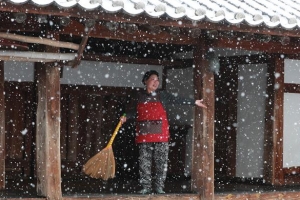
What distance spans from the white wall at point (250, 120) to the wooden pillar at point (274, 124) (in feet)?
0.52

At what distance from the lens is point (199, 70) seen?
10.7 meters

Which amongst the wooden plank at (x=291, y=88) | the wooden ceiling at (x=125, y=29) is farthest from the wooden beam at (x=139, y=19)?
the wooden plank at (x=291, y=88)

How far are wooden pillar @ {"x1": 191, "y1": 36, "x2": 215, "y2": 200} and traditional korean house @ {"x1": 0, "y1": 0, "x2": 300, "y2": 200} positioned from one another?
0.01 m

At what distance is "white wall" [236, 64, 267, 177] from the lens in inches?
508

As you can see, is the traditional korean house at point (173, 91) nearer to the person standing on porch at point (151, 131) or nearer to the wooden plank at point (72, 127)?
the wooden plank at point (72, 127)

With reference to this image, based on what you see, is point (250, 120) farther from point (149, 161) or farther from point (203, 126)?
point (149, 161)

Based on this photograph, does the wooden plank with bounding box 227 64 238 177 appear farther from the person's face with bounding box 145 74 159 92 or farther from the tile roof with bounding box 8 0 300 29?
the person's face with bounding box 145 74 159 92

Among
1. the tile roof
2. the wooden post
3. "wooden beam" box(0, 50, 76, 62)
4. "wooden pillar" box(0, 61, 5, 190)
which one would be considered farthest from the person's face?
"wooden pillar" box(0, 61, 5, 190)

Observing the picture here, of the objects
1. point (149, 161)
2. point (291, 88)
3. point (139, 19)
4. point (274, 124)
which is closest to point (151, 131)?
point (149, 161)

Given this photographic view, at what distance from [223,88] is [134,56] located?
1561 millimetres

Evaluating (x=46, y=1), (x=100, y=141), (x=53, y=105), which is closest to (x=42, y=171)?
(x=53, y=105)

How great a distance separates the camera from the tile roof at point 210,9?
8562 millimetres

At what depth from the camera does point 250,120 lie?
13094 millimetres

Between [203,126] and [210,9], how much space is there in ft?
5.69
